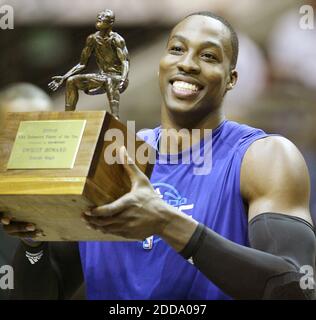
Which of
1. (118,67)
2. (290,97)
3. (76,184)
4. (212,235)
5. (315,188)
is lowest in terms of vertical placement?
(315,188)

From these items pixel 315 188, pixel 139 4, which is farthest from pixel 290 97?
pixel 139 4

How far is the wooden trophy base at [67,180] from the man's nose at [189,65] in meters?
0.29

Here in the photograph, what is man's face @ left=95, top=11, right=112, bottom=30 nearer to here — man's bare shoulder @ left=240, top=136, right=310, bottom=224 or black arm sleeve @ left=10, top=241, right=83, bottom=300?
man's bare shoulder @ left=240, top=136, right=310, bottom=224

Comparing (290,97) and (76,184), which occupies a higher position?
(76,184)

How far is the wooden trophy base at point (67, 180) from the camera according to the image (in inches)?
52.5

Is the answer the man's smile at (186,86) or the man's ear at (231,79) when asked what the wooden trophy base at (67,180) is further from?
the man's ear at (231,79)

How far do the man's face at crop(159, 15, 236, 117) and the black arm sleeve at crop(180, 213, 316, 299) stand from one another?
0.35 metres

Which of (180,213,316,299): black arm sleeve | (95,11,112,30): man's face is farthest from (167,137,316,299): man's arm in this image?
(95,11,112,30): man's face

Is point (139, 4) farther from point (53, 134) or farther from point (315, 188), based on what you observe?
point (53, 134)

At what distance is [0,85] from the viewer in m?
2.68

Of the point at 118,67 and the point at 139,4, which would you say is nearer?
the point at 118,67

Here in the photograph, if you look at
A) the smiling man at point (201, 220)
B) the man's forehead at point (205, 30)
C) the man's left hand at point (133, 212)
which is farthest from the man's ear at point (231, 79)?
the man's left hand at point (133, 212)

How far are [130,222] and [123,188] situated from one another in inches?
3.9

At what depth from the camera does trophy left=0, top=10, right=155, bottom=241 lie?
1.35 meters
